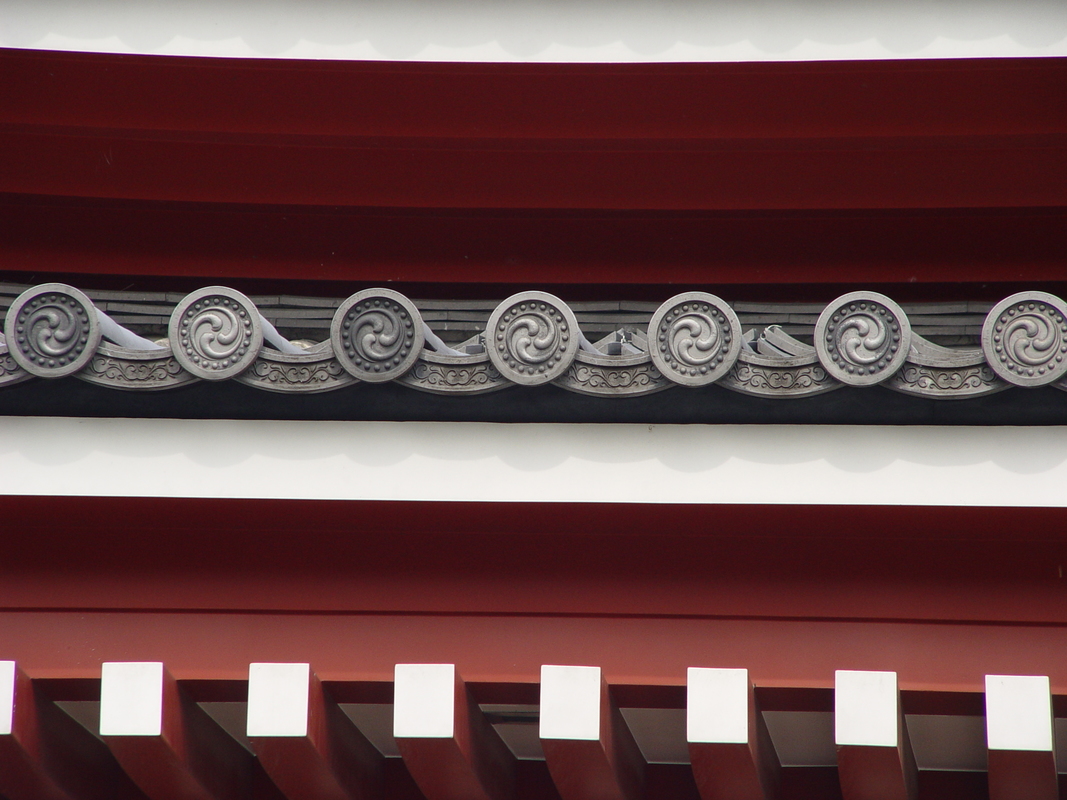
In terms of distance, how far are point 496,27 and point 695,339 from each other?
1060 millimetres

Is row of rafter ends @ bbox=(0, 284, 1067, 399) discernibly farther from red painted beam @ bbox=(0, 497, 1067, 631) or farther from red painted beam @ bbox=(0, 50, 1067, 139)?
red painted beam @ bbox=(0, 50, 1067, 139)

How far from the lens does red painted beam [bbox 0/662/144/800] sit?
→ 8.18ft

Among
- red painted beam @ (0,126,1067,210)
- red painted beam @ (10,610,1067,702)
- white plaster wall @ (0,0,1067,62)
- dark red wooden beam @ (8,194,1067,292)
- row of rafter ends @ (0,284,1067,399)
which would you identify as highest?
white plaster wall @ (0,0,1067,62)

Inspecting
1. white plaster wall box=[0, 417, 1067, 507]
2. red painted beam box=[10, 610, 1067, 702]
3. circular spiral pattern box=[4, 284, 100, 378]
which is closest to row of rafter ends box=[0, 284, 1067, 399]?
circular spiral pattern box=[4, 284, 100, 378]

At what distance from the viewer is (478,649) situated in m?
2.64

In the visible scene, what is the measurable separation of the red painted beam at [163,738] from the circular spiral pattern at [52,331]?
68 cm

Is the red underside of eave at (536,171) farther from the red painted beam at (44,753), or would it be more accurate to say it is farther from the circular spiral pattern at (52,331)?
the red painted beam at (44,753)

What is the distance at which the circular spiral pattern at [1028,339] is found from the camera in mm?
2496

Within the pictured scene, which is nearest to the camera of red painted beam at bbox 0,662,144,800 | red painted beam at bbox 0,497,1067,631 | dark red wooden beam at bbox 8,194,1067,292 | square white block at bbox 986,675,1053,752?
square white block at bbox 986,675,1053,752

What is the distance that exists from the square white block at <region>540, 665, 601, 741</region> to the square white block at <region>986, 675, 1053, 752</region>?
32.4 inches

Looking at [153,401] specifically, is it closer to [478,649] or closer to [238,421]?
[238,421]

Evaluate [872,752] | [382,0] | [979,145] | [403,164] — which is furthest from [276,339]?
[979,145]

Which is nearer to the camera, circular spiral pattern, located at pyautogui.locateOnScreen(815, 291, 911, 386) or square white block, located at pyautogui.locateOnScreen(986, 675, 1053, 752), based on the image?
square white block, located at pyautogui.locateOnScreen(986, 675, 1053, 752)

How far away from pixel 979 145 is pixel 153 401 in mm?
2149
